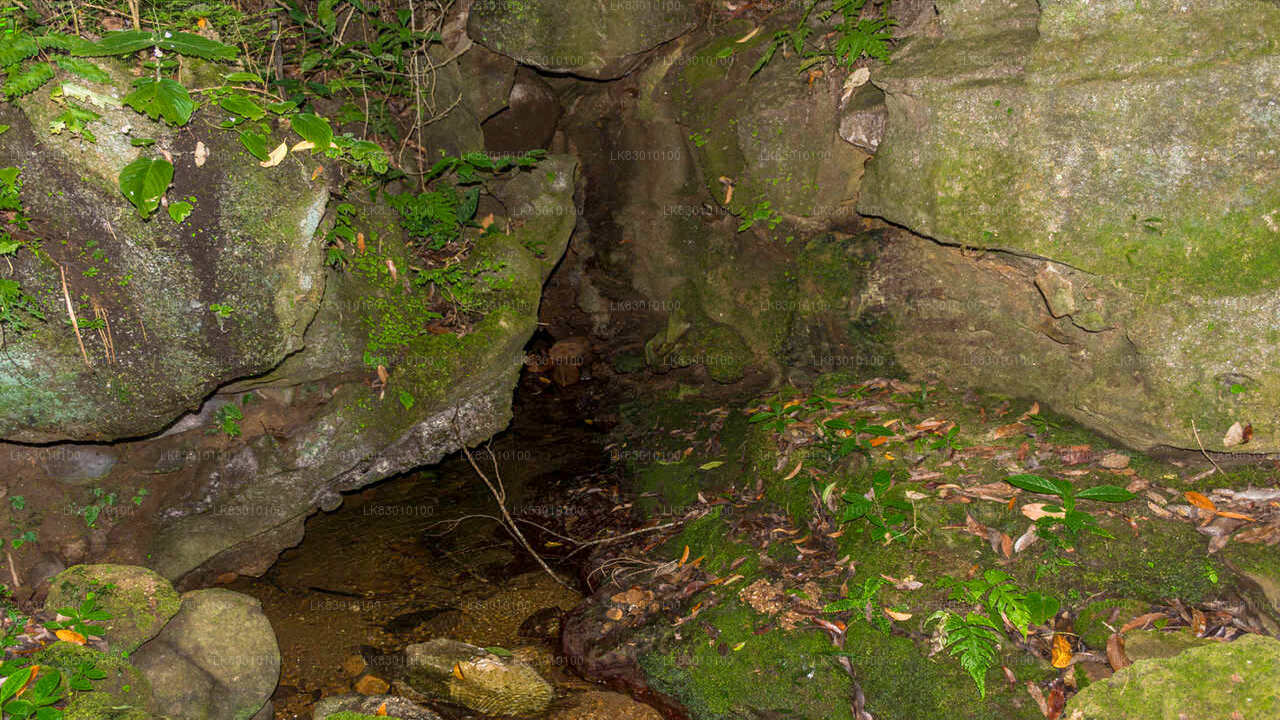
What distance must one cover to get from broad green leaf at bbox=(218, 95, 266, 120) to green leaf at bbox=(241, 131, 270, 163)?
114 millimetres

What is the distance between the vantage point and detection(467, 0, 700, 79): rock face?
6996 millimetres

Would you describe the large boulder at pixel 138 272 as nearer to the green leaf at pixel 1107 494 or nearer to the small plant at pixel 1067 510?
the small plant at pixel 1067 510

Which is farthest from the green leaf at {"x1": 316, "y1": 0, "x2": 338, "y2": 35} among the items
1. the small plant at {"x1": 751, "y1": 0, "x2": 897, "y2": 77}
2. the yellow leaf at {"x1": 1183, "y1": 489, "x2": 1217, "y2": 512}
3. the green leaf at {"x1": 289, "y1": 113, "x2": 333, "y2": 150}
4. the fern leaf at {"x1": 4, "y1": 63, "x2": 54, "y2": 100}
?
the yellow leaf at {"x1": 1183, "y1": 489, "x2": 1217, "y2": 512}

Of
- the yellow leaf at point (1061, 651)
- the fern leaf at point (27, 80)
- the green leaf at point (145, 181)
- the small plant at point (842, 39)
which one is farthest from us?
the small plant at point (842, 39)

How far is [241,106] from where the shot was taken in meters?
4.32

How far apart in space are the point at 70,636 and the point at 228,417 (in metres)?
1.68

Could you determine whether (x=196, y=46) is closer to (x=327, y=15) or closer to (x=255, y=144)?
(x=255, y=144)

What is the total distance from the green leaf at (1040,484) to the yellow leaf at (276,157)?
16.8ft

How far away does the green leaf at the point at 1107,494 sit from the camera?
404cm

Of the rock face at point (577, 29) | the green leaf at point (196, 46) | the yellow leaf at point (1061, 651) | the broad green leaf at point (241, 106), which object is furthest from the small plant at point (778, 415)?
the green leaf at point (196, 46)

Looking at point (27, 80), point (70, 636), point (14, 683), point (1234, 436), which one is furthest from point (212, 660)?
point (1234, 436)

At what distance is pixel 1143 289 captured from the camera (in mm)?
4410

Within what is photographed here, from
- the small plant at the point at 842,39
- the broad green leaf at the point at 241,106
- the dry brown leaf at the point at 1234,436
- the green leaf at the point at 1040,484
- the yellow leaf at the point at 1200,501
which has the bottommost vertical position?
the green leaf at the point at 1040,484

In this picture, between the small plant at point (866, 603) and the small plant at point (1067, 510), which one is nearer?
the small plant at point (1067, 510)
